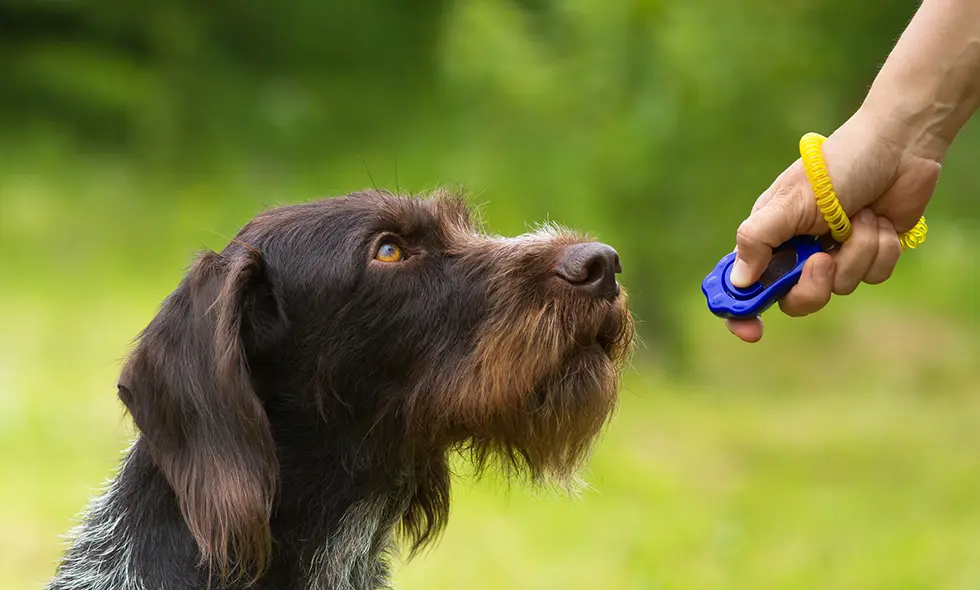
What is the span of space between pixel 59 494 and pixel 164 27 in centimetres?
961

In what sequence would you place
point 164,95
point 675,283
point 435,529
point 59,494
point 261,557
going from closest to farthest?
1. point 261,557
2. point 435,529
3. point 59,494
4. point 675,283
5. point 164,95

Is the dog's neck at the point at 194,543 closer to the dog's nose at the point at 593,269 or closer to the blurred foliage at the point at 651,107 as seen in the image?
the dog's nose at the point at 593,269

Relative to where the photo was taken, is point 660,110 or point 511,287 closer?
A: point 511,287

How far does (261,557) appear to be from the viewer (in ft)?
9.26

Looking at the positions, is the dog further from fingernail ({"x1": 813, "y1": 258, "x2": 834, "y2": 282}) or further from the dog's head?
fingernail ({"x1": 813, "y1": 258, "x2": 834, "y2": 282})

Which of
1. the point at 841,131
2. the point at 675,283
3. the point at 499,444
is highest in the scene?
the point at 841,131

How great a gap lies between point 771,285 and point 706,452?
16.9ft

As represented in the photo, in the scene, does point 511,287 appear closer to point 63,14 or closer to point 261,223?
point 261,223

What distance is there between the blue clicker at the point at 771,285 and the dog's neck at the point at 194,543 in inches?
38.4

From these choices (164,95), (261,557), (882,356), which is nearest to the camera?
(261,557)

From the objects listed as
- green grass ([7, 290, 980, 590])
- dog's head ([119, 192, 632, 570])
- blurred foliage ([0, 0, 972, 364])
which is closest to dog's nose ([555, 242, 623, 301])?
dog's head ([119, 192, 632, 570])

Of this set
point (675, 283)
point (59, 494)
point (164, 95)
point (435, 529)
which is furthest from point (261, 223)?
point (164, 95)

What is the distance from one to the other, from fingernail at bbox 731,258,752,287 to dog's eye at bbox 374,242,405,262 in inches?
32.0

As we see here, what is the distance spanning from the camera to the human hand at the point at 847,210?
288 centimetres
